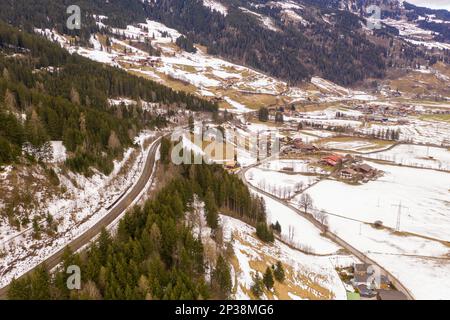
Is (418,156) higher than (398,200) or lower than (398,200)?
higher

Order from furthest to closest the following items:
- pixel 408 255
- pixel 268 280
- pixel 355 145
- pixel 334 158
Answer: pixel 355 145, pixel 334 158, pixel 408 255, pixel 268 280

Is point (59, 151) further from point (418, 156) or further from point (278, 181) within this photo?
point (418, 156)

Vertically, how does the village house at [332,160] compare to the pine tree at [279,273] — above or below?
below

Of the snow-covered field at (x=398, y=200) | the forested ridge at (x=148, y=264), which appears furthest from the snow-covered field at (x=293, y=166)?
the forested ridge at (x=148, y=264)

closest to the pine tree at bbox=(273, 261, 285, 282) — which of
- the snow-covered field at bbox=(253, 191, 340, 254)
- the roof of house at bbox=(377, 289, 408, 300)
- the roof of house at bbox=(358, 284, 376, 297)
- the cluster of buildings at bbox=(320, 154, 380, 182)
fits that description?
the roof of house at bbox=(358, 284, 376, 297)

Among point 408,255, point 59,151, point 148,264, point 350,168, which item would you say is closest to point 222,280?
point 148,264

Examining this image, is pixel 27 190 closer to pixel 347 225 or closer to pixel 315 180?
pixel 347 225

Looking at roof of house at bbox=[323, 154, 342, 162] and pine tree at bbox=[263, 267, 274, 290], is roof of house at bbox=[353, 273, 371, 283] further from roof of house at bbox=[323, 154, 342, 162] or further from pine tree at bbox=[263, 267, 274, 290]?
roof of house at bbox=[323, 154, 342, 162]

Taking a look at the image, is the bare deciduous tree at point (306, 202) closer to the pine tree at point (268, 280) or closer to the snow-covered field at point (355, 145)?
the pine tree at point (268, 280)
